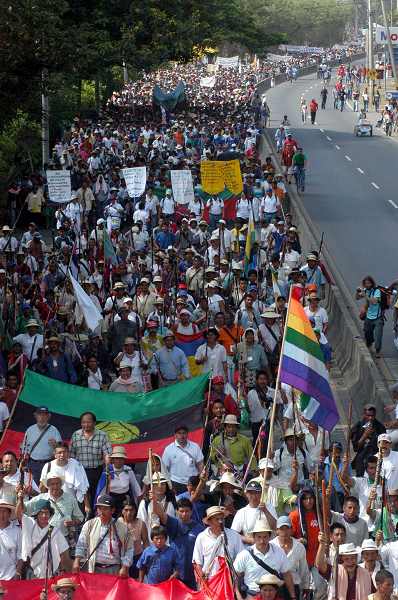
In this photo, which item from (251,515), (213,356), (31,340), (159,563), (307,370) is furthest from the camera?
(31,340)

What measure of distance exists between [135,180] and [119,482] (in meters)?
11.7

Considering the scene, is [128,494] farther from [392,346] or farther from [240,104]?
[240,104]

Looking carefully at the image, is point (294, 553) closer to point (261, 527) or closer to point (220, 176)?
point (261, 527)

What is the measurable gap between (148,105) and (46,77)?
79.6 ft

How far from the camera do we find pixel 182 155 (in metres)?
28.9

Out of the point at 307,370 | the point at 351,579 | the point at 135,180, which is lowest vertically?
the point at 351,579

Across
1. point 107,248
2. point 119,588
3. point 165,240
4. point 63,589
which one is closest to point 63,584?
point 63,589

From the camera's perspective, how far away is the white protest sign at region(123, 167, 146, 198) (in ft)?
64.1

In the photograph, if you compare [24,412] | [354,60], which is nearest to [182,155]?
[24,412]

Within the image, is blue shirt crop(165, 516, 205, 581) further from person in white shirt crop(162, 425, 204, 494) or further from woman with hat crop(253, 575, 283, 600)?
person in white shirt crop(162, 425, 204, 494)

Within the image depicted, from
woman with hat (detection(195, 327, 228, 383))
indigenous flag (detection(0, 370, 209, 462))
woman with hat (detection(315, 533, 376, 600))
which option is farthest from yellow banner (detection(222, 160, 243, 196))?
woman with hat (detection(315, 533, 376, 600))

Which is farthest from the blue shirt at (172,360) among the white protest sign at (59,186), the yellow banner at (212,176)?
the yellow banner at (212,176)

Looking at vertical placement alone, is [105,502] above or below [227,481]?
above

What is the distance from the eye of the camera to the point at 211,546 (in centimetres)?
728
